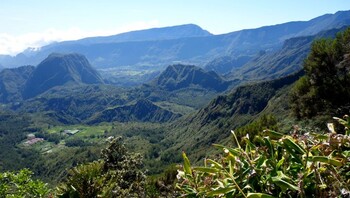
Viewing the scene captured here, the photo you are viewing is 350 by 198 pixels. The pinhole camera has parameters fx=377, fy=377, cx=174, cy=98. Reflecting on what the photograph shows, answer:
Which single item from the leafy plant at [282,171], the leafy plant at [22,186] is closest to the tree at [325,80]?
the leafy plant at [22,186]

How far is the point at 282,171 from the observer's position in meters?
2.49

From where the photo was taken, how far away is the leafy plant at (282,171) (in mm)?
2354

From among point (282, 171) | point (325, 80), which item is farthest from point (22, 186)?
point (325, 80)

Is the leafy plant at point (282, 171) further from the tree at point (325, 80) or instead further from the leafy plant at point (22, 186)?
the tree at point (325, 80)

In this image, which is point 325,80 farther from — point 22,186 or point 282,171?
point 282,171

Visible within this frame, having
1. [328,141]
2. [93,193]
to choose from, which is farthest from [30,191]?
[328,141]

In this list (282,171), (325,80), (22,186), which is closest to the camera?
(282,171)

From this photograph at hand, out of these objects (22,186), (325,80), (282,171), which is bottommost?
(325,80)

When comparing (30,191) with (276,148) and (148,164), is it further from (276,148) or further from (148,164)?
(148,164)

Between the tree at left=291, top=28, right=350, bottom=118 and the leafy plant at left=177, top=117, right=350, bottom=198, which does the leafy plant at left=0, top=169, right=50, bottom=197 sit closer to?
the leafy plant at left=177, top=117, right=350, bottom=198

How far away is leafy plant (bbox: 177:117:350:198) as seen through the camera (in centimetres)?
235

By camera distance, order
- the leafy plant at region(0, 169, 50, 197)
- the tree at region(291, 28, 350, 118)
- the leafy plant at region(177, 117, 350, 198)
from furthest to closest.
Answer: the tree at region(291, 28, 350, 118), the leafy plant at region(0, 169, 50, 197), the leafy plant at region(177, 117, 350, 198)

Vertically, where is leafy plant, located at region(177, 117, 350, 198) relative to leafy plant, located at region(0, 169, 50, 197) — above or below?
above

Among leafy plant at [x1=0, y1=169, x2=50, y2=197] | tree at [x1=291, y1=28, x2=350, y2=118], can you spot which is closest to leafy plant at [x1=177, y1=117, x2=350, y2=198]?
leafy plant at [x1=0, y1=169, x2=50, y2=197]
